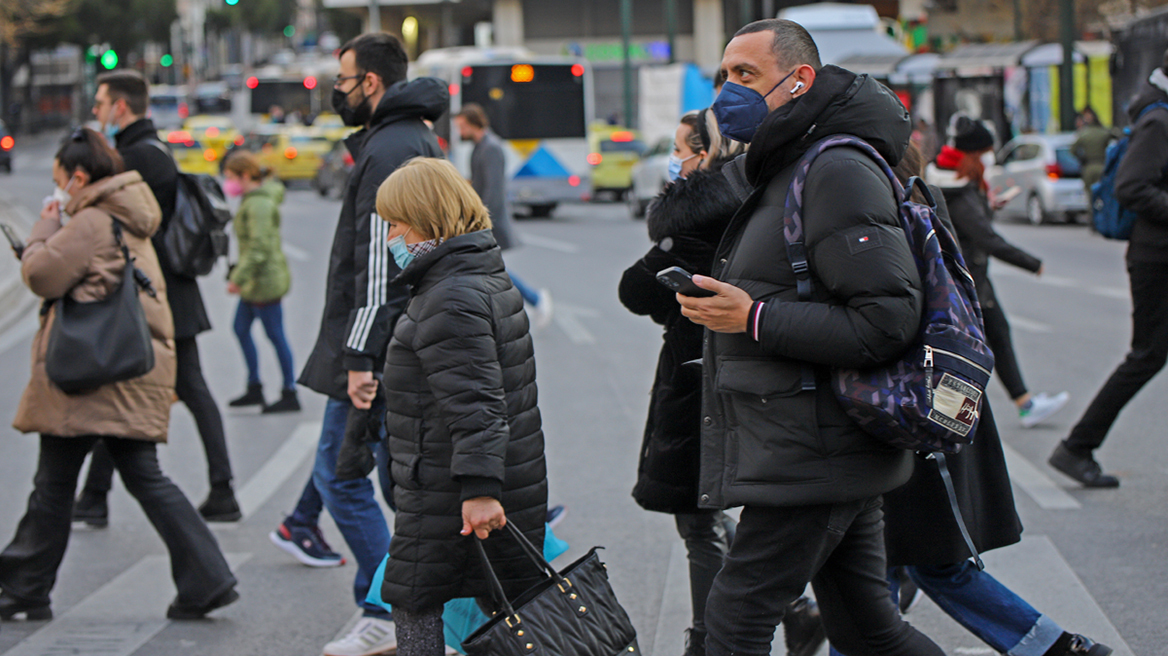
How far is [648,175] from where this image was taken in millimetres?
23578

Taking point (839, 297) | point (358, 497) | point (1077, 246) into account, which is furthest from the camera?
point (1077, 246)

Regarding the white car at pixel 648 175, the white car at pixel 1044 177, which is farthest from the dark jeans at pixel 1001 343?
the white car at pixel 648 175

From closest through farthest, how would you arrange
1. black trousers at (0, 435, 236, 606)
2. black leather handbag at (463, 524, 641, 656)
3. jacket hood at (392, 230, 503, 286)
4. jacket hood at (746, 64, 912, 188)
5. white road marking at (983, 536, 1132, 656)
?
jacket hood at (746, 64, 912, 188) → black leather handbag at (463, 524, 641, 656) → jacket hood at (392, 230, 503, 286) → white road marking at (983, 536, 1132, 656) → black trousers at (0, 435, 236, 606)

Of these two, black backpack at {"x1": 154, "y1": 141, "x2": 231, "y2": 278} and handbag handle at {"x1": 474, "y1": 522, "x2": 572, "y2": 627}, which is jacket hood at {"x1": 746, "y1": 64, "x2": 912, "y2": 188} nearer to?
handbag handle at {"x1": 474, "y1": 522, "x2": 572, "y2": 627}

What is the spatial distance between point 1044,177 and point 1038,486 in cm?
1612

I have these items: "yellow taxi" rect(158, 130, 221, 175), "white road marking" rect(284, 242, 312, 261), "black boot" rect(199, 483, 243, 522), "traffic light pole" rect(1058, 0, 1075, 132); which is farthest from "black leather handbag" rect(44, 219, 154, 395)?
"yellow taxi" rect(158, 130, 221, 175)

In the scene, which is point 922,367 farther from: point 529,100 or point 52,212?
point 529,100

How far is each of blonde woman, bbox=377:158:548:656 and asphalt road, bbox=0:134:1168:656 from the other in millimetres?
1050

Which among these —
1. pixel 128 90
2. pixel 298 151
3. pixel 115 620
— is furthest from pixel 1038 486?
pixel 298 151

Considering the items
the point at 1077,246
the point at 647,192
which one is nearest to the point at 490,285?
the point at 1077,246

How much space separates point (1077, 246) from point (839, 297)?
1656 cm

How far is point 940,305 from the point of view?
8.91 ft

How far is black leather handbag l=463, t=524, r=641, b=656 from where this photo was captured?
3076 millimetres

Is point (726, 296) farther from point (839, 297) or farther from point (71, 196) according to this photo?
point (71, 196)
